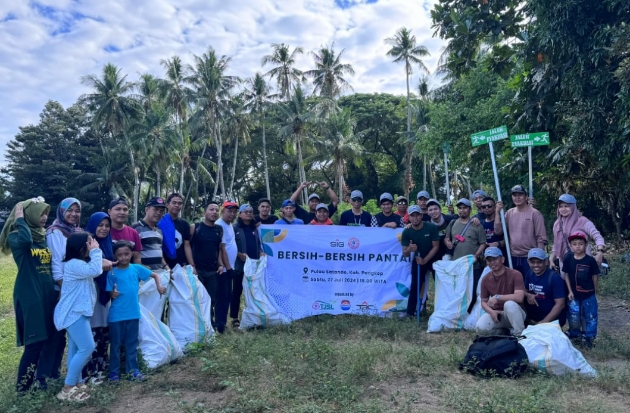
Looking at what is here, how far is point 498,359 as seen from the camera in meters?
4.45

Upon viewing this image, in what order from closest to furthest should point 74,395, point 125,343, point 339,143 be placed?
1. point 74,395
2. point 125,343
3. point 339,143

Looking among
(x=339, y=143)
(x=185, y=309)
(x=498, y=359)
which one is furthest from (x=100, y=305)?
(x=339, y=143)

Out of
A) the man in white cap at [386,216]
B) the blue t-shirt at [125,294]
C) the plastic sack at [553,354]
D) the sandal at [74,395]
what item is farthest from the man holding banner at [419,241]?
the sandal at [74,395]

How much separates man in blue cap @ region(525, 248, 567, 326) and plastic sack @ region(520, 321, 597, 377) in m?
0.61

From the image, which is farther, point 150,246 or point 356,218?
point 356,218

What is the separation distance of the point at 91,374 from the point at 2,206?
37474mm

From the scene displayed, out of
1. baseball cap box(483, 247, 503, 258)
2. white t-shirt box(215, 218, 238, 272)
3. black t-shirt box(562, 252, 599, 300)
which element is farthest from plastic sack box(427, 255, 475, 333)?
white t-shirt box(215, 218, 238, 272)

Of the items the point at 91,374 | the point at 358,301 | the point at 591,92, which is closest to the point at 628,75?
the point at 591,92

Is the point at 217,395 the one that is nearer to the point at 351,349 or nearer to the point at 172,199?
the point at 351,349

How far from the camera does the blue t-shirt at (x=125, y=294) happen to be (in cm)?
450

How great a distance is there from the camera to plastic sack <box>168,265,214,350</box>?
17.5 ft

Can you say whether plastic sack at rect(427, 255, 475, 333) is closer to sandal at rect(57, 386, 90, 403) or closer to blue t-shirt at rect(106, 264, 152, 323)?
blue t-shirt at rect(106, 264, 152, 323)

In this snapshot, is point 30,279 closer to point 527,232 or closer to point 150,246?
point 150,246

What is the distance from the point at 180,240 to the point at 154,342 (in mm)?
1315
